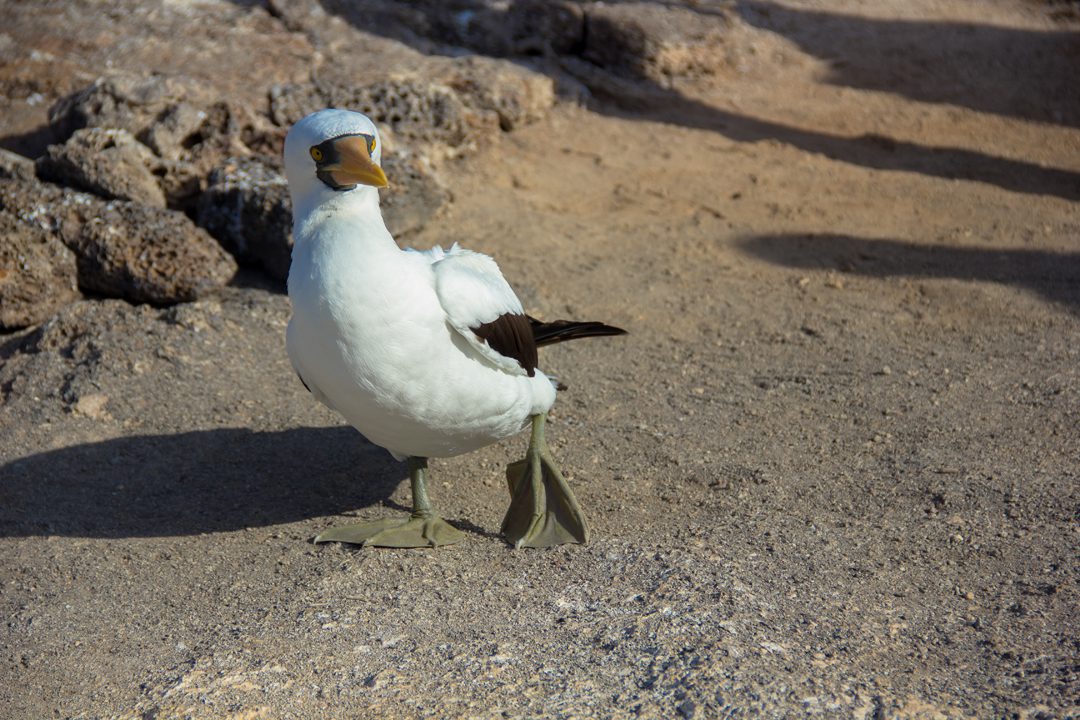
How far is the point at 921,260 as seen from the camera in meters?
6.43

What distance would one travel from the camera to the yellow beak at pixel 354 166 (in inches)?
121

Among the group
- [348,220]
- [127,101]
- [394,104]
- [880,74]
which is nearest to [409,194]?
[394,104]

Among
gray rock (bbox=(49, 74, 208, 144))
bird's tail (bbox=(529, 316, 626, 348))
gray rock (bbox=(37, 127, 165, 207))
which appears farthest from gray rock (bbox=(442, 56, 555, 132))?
bird's tail (bbox=(529, 316, 626, 348))

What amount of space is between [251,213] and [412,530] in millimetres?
2651

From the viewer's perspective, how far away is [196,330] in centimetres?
529

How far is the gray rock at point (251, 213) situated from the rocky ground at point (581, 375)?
0.07ft

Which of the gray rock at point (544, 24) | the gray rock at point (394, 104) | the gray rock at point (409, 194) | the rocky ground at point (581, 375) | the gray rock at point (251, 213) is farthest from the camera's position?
the gray rock at point (544, 24)

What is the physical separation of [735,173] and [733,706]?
5722mm

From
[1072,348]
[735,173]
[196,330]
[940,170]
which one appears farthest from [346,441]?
[940,170]

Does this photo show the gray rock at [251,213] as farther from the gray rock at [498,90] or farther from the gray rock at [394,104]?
the gray rock at [498,90]

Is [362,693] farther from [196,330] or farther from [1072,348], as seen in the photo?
[1072,348]

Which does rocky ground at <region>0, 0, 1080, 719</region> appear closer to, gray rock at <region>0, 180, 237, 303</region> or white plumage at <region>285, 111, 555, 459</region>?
gray rock at <region>0, 180, 237, 303</region>

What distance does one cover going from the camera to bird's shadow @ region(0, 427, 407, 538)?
402 centimetres

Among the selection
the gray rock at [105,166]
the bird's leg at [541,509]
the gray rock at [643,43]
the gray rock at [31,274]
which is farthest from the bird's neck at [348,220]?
the gray rock at [643,43]
